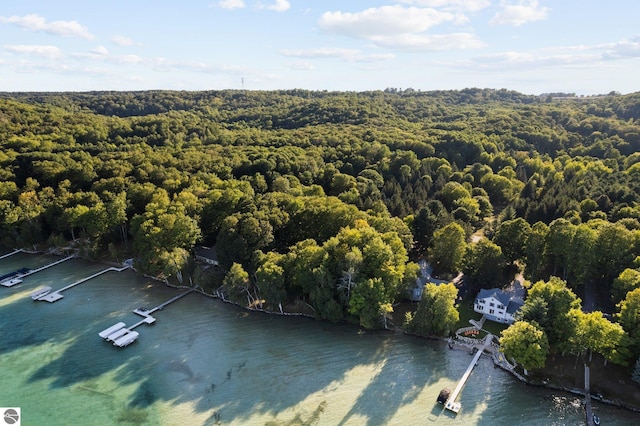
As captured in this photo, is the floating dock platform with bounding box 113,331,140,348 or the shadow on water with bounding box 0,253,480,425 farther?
the floating dock platform with bounding box 113,331,140,348

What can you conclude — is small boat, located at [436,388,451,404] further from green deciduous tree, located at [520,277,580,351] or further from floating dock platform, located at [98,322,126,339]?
floating dock platform, located at [98,322,126,339]

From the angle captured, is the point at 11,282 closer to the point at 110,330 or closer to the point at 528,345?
the point at 110,330

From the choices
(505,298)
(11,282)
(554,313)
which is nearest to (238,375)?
(505,298)

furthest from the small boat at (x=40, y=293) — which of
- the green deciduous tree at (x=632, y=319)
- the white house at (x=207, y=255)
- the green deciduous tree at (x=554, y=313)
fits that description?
the green deciduous tree at (x=632, y=319)

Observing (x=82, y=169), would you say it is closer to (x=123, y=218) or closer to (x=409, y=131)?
(x=123, y=218)

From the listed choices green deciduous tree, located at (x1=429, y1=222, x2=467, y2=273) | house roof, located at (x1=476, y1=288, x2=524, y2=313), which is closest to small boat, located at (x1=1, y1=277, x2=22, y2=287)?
green deciduous tree, located at (x1=429, y1=222, x2=467, y2=273)

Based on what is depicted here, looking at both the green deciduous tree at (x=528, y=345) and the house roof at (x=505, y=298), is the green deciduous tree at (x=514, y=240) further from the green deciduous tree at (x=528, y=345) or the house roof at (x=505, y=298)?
the green deciduous tree at (x=528, y=345)
